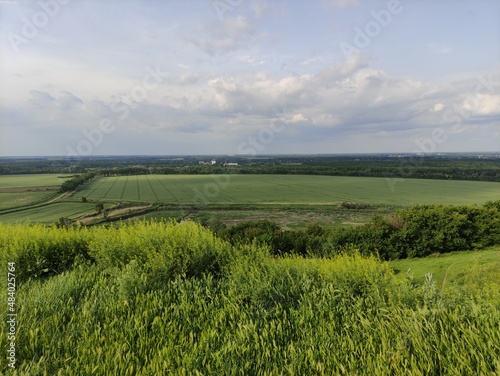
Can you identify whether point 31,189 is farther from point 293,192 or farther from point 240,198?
point 293,192

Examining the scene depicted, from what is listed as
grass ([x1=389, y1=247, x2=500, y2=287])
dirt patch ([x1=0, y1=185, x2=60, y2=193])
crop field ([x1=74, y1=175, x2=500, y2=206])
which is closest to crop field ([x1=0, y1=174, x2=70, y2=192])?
dirt patch ([x1=0, y1=185, x2=60, y2=193])

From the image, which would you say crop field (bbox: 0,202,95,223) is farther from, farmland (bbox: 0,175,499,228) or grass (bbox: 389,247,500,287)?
grass (bbox: 389,247,500,287)

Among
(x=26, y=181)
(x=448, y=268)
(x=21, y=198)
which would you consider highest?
(x=26, y=181)

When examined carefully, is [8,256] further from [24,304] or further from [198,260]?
[198,260]

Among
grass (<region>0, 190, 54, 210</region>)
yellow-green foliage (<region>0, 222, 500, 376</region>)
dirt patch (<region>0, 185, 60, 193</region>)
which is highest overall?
yellow-green foliage (<region>0, 222, 500, 376</region>)

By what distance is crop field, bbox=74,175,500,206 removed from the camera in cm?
6219

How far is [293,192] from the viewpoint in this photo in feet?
252

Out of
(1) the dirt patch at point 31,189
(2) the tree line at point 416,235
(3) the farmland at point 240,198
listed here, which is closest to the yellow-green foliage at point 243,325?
(2) the tree line at point 416,235

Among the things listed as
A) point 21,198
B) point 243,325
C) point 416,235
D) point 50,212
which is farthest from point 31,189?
point 243,325

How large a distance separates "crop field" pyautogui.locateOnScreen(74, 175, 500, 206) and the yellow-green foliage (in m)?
56.3

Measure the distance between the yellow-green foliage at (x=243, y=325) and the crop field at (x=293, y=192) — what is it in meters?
56.3

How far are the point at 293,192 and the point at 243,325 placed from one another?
7360 cm

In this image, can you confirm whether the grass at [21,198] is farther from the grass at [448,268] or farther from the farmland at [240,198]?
the grass at [448,268]

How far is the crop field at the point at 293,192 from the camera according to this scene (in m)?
62.2
